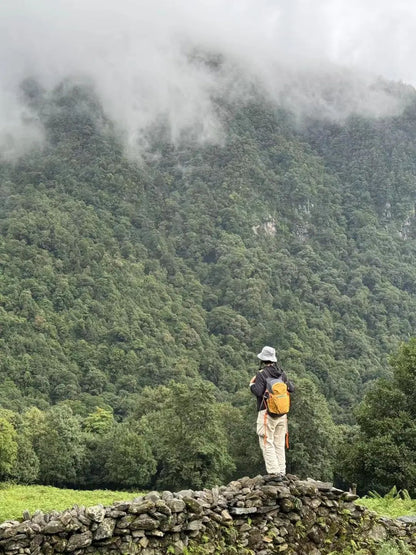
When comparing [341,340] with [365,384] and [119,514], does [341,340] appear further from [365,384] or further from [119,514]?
[119,514]

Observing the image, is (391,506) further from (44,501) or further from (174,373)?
(174,373)

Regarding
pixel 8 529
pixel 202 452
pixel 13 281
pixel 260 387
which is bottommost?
pixel 202 452

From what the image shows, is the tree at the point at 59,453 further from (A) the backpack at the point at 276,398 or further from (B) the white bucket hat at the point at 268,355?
(A) the backpack at the point at 276,398

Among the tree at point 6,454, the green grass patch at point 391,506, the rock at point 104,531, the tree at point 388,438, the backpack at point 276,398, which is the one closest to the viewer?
the rock at point 104,531

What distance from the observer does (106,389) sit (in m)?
123

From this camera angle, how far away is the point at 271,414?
32.4 ft

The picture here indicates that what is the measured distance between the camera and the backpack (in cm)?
975

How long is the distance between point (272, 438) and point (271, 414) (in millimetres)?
534

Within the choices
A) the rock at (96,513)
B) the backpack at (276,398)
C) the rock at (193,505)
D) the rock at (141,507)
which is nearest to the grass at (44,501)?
the rock at (96,513)

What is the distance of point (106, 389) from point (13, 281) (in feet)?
200

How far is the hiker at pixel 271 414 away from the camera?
9.84 metres

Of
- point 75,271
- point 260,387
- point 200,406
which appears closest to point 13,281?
point 75,271

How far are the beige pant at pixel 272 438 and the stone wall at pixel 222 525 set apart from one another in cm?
26

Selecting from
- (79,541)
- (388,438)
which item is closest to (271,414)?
(79,541)
